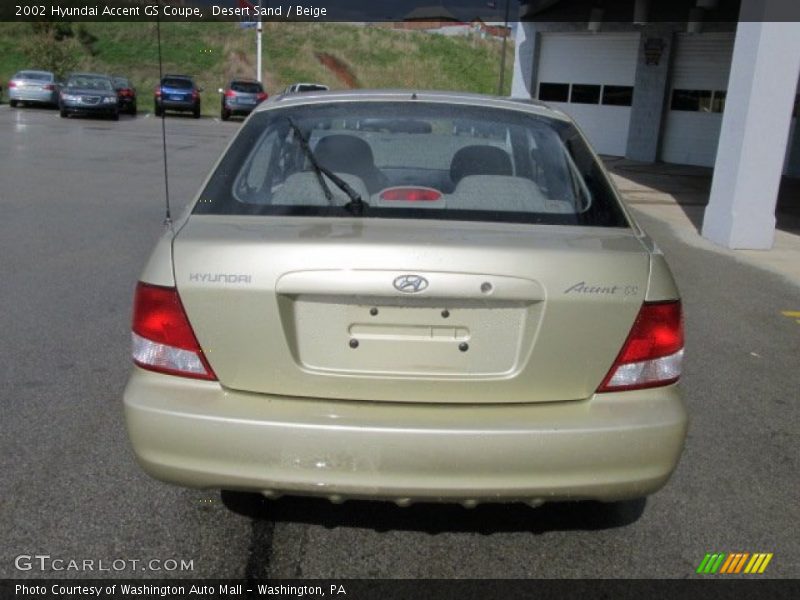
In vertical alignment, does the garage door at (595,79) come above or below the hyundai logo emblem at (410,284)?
below

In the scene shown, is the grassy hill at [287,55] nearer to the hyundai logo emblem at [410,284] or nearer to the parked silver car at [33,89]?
the parked silver car at [33,89]

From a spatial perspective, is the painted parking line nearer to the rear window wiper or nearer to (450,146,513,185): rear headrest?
(450,146,513,185): rear headrest

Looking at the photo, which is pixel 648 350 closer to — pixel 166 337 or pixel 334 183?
pixel 334 183

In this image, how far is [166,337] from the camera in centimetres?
268

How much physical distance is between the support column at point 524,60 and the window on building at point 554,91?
0.46 m

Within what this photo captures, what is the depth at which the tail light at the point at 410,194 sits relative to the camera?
10.2 feet

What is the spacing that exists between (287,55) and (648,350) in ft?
165

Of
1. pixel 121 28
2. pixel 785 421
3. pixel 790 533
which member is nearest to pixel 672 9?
pixel 785 421

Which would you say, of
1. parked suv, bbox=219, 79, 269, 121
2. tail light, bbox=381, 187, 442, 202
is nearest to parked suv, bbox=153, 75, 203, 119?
parked suv, bbox=219, 79, 269, 121

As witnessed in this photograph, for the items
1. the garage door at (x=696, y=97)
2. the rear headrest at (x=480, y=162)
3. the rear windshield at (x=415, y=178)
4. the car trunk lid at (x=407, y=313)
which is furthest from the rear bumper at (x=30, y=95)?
the car trunk lid at (x=407, y=313)

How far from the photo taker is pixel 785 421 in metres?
4.54

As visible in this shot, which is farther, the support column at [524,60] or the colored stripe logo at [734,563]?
the support column at [524,60]
